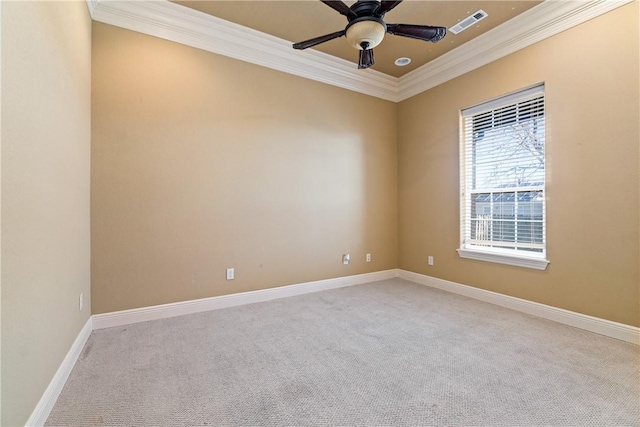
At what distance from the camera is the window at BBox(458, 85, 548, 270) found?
305 cm

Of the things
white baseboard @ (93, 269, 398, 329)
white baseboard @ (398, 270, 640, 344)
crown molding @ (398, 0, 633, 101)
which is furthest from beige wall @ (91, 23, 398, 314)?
white baseboard @ (398, 270, 640, 344)

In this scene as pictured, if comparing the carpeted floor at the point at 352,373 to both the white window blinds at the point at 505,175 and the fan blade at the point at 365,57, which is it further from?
the fan blade at the point at 365,57

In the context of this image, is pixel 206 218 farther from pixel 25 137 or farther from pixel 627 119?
pixel 627 119

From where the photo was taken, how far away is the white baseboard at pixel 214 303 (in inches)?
107

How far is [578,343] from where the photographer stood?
2.37 meters

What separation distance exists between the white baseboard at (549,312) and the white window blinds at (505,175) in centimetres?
52

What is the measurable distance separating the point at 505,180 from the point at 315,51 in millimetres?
2830

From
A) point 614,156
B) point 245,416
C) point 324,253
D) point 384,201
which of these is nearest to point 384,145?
point 384,201

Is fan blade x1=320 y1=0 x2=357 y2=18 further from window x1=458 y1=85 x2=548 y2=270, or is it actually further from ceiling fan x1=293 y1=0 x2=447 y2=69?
window x1=458 y1=85 x2=548 y2=270

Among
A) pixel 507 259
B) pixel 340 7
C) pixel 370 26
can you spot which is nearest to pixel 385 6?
pixel 370 26

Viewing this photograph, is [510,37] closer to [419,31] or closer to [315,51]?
[419,31]

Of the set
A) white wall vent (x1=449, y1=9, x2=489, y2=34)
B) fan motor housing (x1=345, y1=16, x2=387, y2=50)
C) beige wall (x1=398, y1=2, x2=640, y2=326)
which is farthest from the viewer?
white wall vent (x1=449, y1=9, x2=489, y2=34)

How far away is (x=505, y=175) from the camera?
11.0 ft

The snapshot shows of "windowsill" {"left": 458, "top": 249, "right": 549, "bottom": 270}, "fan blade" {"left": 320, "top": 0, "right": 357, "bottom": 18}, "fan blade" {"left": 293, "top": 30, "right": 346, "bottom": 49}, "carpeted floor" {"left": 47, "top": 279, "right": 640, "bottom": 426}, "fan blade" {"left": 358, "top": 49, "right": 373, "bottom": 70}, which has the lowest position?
"carpeted floor" {"left": 47, "top": 279, "right": 640, "bottom": 426}
